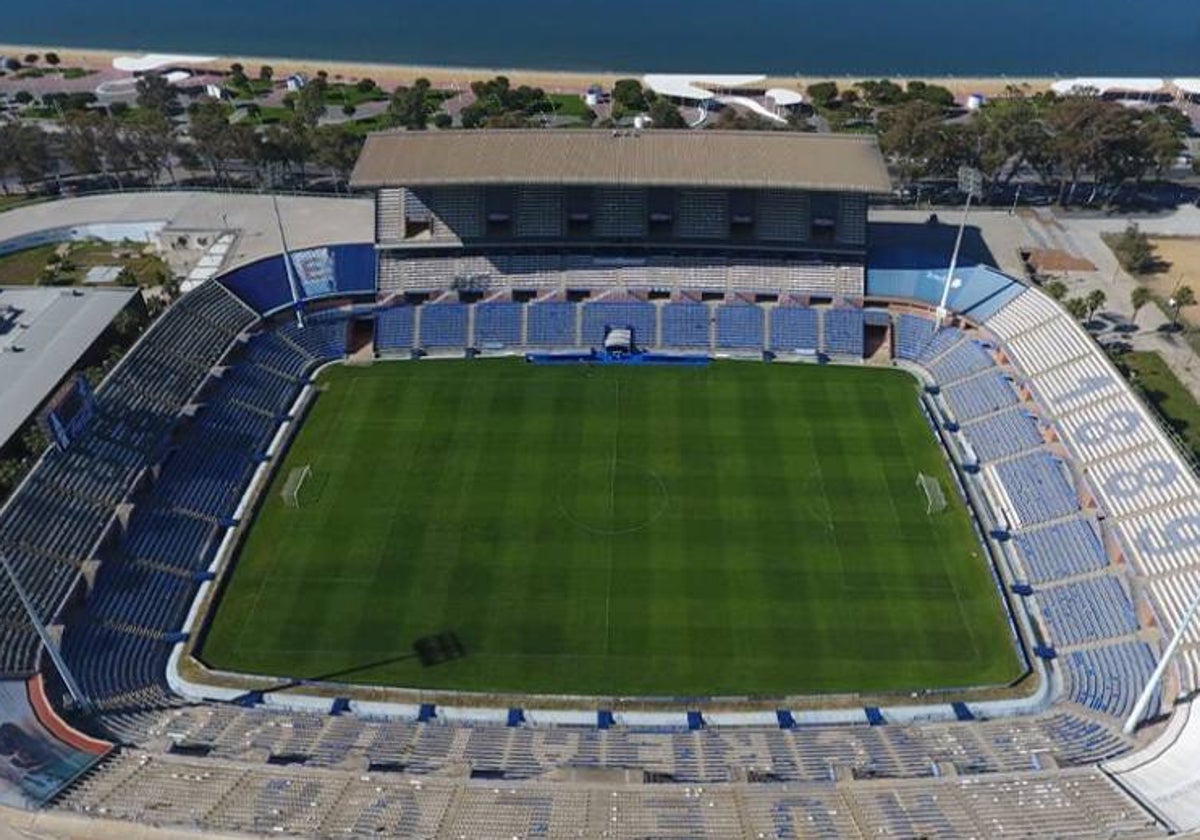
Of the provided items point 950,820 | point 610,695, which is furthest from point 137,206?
point 950,820

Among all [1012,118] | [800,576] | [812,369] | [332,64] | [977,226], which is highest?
[332,64]

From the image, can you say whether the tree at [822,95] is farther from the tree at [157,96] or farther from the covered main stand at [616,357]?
the tree at [157,96]

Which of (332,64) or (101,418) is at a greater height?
(332,64)

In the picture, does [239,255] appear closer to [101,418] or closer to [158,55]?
[101,418]

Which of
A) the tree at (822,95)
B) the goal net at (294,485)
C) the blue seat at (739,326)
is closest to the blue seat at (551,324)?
the blue seat at (739,326)

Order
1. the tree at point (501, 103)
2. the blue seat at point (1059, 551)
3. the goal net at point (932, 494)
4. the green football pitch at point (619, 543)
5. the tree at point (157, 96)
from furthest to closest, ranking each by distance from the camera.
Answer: the tree at point (157, 96)
the tree at point (501, 103)
the goal net at point (932, 494)
the blue seat at point (1059, 551)
the green football pitch at point (619, 543)

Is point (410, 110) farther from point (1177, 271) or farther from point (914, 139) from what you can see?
point (1177, 271)
